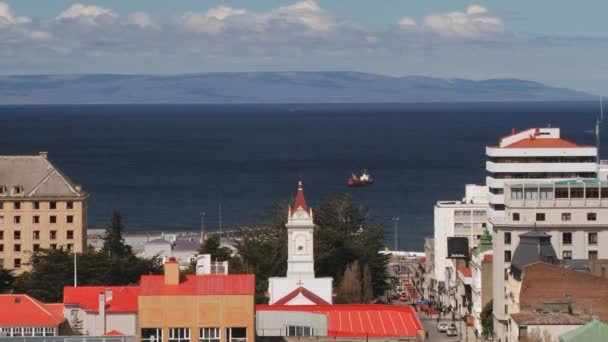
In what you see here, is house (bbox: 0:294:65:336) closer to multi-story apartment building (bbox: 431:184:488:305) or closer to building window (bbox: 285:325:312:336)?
building window (bbox: 285:325:312:336)

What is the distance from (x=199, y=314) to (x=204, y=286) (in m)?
1.05

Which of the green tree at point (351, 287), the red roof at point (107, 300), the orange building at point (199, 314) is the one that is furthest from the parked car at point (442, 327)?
the orange building at point (199, 314)

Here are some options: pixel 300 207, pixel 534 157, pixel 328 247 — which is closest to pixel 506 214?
pixel 300 207

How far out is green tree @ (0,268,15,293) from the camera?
108106 mm

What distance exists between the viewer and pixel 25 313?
2958 inches

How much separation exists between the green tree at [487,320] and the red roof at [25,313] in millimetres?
33344

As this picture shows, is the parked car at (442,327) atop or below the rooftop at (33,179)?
below

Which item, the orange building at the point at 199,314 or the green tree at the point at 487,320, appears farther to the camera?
the green tree at the point at 487,320

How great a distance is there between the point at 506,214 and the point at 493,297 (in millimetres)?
5439

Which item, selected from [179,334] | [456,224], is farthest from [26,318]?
[456,224]

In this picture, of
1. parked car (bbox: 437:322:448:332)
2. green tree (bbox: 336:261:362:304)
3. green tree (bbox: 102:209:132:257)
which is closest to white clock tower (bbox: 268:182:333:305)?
green tree (bbox: 336:261:362:304)

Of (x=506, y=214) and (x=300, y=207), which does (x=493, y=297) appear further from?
(x=300, y=207)

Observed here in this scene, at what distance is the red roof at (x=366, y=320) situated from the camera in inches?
3017

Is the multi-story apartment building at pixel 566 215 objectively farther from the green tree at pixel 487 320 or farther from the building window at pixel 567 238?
the green tree at pixel 487 320
